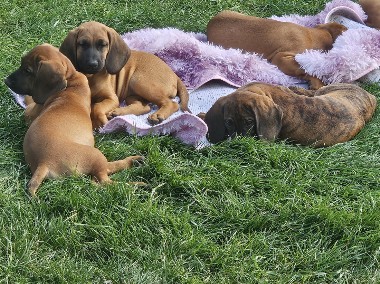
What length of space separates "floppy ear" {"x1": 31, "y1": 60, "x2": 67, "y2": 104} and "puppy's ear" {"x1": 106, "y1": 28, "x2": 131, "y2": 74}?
84 cm

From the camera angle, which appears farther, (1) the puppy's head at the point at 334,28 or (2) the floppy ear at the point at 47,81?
(1) the puppy's head at the point at 334,28

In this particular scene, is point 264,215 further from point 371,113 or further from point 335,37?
point 335,37

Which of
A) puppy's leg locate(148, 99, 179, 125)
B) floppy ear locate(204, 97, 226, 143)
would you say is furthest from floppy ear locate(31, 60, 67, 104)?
floppy ear locate(204, 97, 226, 143)

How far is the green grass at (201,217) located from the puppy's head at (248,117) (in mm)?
152

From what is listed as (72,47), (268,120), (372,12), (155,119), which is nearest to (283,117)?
(268,120)

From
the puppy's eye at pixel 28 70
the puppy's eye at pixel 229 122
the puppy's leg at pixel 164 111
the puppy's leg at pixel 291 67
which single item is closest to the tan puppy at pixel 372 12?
the puppy's leg at pixel 291 67

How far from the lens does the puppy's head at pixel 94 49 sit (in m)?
5.68

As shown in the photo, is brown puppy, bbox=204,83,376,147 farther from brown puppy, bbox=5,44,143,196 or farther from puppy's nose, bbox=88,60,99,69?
puppy's nose, bbox=88,60,99,69

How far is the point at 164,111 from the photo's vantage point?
5.66 metres

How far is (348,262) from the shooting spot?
12.4ft

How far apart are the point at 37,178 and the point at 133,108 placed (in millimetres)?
1723

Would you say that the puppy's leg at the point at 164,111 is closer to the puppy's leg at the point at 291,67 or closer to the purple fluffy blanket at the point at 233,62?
the purple fluffy blanket at the point at 233,62

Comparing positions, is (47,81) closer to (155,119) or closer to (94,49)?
(94,49)

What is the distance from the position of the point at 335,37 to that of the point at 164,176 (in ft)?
11.7
